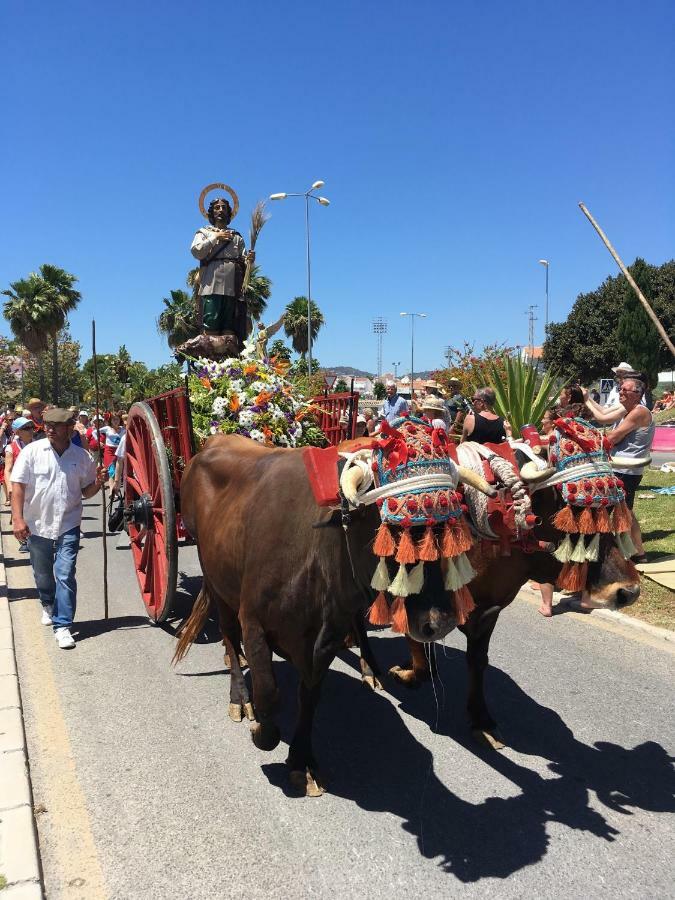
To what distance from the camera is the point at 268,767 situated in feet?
11.3

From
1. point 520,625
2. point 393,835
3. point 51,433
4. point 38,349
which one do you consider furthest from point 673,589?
point 38,349

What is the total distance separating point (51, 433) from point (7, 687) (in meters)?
2.03

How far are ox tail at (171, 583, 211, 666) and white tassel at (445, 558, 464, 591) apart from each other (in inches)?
97.6

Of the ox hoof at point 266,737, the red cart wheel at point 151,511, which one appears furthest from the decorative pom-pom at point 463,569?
the red cart wheel at point 151,511

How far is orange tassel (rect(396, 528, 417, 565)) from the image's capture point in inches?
95.3

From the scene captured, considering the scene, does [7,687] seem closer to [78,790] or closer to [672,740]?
[78,790]

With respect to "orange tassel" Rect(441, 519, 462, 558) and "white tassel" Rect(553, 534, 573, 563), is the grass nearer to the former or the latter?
"white tassel" Rect(553, 534, 573, 563)

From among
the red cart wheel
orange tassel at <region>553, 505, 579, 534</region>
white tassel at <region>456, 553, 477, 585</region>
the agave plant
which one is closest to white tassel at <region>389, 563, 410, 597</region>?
white tassel at <region>456, 553, 477, 585</region>

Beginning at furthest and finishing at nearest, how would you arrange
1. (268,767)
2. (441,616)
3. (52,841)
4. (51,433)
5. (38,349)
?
(38,349)
(51,433)
(268,767)
(52,841)
(441,616)

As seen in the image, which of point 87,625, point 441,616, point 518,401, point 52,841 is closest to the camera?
point 441,616

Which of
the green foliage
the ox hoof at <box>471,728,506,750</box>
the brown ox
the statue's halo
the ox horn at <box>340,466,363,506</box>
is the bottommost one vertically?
the ox hoof at <box>471,728,506,750</box>

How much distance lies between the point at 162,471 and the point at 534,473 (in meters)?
2.77

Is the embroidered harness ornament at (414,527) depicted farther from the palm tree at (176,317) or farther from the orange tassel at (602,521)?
the palm tree at (176,317)

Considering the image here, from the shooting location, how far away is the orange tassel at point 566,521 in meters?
2.99
